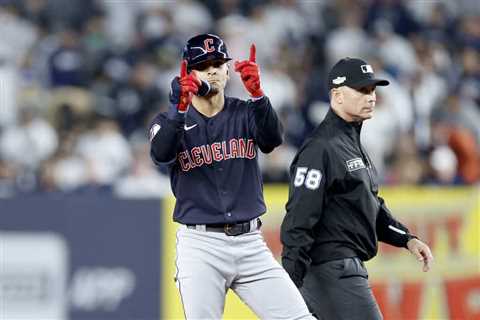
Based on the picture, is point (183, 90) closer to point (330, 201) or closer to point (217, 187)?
point (217, 187)

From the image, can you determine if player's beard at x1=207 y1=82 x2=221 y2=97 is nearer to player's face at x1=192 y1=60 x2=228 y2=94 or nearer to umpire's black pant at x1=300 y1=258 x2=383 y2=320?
player's face at x1=192 y1=60 x2=228 y2=94

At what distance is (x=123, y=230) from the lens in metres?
10.6

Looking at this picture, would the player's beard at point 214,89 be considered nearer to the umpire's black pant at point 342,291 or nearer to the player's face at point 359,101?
the player's face at point 359,101

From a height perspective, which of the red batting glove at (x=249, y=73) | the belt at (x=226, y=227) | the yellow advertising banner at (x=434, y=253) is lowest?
the yellow advertising banner at (x=434, y=253)

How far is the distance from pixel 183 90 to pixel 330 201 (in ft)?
3.48

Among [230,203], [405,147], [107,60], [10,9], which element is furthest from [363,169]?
[10,9]

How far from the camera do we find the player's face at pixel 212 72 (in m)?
6.09

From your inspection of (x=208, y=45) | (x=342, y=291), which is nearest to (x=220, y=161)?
(x=208, y=45)

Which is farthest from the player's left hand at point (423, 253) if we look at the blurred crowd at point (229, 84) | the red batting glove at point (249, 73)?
the blurred crowd at point (229, 84)

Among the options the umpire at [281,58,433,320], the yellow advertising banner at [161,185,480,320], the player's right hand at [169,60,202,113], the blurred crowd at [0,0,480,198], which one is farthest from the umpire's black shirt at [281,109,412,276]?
the blurred crowd at [0,0,480,198]

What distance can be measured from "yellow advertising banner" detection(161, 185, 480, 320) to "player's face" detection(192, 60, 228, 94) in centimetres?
457

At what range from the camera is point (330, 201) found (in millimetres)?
6238

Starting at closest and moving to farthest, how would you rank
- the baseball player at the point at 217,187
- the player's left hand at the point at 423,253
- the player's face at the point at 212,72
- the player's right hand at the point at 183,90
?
the player's right hand at the point at 183,90 < the baseball player at the point at 217,187 < the player's face at the point at 212,72 < the player's left hand at the point at 423,253

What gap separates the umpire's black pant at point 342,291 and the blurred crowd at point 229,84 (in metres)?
4.60
